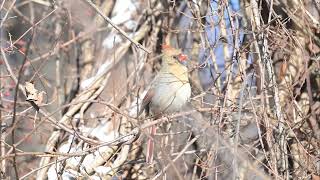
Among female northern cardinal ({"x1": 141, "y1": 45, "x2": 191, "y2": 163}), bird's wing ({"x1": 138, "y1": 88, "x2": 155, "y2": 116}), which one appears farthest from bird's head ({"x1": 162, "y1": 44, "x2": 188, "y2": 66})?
bird's wing ({"x1": 138, "y1": 88, "x2": 155, "y2": 116})

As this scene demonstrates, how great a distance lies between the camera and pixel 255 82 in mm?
4348

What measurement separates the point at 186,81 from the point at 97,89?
1.22 meters

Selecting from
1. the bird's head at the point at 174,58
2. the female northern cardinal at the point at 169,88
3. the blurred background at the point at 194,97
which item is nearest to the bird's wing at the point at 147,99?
the female northern cardinal at the point at 169,88

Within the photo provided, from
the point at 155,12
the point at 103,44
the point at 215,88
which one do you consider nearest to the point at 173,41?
the point at 155,12

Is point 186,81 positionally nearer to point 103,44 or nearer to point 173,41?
point 173,41

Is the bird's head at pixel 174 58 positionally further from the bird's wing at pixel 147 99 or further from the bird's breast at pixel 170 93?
the bird's wing at pixel 147 99

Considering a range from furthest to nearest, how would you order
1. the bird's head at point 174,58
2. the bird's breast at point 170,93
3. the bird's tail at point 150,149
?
the bird's head at point 174,58 < the bird's breast at point 170,93 < the bird's tail at point 150,149

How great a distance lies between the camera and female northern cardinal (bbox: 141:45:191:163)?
4363 millimetres

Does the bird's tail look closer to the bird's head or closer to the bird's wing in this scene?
the bird's wing

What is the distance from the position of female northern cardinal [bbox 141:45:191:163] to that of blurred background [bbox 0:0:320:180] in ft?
0.36

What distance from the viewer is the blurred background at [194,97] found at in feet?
11.9

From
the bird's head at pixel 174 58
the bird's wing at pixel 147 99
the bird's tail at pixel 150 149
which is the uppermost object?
the bird's head at pixel 174 58

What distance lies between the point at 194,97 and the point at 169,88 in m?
0.23

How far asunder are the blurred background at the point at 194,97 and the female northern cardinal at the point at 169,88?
111mm
